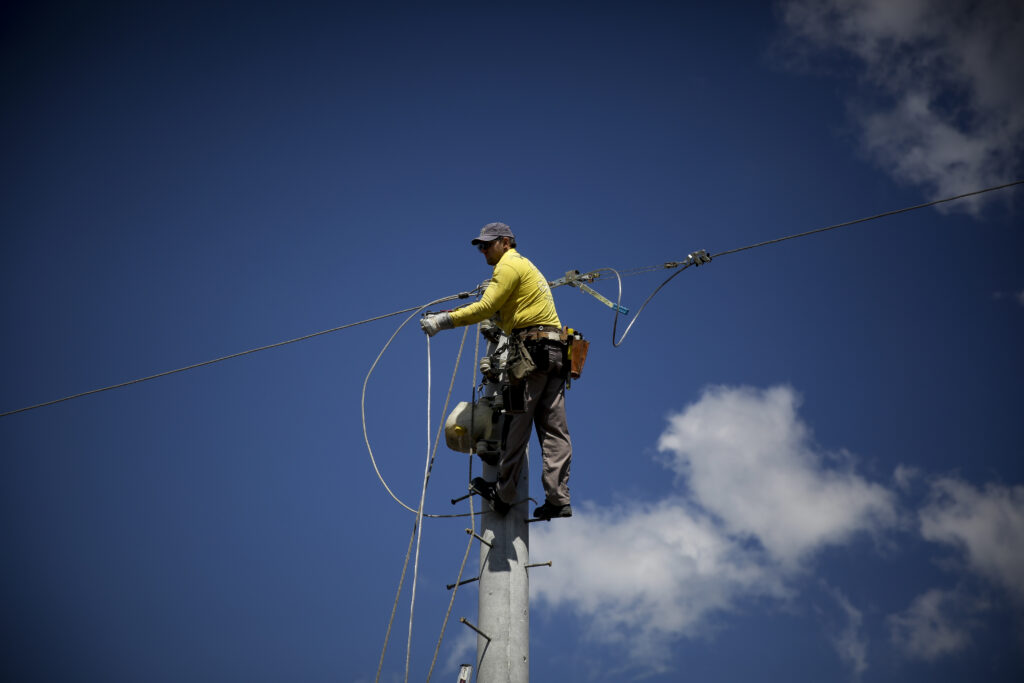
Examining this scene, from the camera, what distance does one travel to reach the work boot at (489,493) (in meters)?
5.94

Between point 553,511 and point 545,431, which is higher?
point 545,431

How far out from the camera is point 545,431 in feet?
19.9

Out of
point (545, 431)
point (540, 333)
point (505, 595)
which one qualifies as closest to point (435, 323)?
point (540, 333)

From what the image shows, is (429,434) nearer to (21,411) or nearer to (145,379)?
(145,379)

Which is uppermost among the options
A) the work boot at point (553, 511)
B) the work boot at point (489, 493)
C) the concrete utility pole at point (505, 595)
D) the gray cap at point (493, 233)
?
the gray cap at point (493, 233)

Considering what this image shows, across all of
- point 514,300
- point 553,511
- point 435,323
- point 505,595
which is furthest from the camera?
point 514,300

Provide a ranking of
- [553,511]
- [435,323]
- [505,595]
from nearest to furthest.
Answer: [505,595]
[553,511]
[435,323]

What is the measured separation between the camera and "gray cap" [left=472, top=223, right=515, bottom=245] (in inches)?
257

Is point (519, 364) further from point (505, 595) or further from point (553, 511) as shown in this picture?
point (505, 595)

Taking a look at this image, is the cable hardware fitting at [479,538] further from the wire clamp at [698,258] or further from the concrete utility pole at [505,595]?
the wire clamp at [698,258]

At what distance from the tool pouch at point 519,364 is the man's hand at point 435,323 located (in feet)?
1.67

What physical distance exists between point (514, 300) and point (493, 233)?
0.70m

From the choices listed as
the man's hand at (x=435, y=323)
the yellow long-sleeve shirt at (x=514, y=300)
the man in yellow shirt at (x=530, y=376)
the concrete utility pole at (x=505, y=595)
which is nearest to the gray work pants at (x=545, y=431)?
the man in yellow shirt at (x=530, y=376)

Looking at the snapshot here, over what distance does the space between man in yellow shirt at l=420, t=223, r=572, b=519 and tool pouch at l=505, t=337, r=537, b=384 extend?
0.05 m
